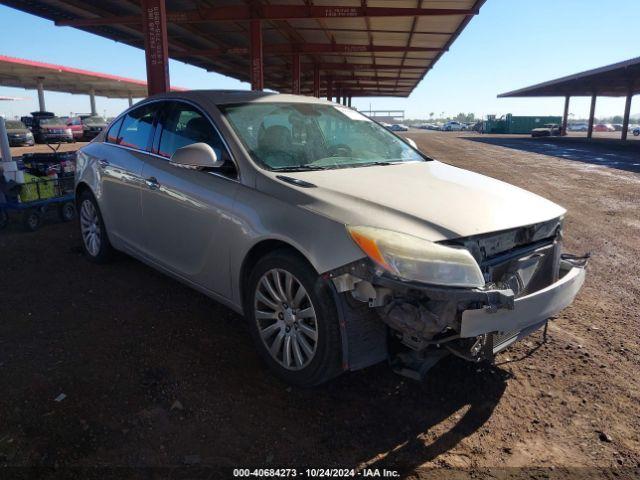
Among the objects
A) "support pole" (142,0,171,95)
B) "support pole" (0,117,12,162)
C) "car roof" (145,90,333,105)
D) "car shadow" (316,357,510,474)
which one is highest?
"support pole" (142,0,171,95)

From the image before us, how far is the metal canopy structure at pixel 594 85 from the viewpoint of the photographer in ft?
96.4

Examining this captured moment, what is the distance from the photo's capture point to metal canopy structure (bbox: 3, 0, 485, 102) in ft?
38.8

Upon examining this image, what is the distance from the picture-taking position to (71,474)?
2.23 m

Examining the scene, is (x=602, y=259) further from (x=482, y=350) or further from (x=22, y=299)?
(x=22, y=299)

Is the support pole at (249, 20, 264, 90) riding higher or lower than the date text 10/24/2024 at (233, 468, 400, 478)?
higher

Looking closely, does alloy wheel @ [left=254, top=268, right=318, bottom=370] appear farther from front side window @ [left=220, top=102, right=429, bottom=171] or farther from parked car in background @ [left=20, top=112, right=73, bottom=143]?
parked car in background @ [left=20, top=112, right=73, bottom=143]

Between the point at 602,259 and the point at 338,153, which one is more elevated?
the point at 338,153

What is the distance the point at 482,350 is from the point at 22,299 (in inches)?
153

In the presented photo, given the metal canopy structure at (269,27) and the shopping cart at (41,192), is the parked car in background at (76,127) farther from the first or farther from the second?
the shopping cart at (41,192)

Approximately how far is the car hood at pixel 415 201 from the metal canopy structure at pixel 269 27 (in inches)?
249

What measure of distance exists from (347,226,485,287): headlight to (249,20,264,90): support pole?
12.2 m

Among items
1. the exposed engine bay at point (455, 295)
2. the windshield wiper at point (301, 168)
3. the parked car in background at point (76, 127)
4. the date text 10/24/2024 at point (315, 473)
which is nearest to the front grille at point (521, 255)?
the exposed engine bay at point (455, 295)

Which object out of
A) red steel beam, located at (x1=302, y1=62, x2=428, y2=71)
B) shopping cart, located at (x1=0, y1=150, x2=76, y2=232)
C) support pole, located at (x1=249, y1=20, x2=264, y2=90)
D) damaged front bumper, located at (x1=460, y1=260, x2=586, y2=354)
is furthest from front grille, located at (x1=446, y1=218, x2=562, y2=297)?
red steel beam, located at (x1=302, y1=62, x2=428, y2=71)

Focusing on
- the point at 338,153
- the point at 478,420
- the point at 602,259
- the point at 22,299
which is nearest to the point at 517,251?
the point at 478,420
